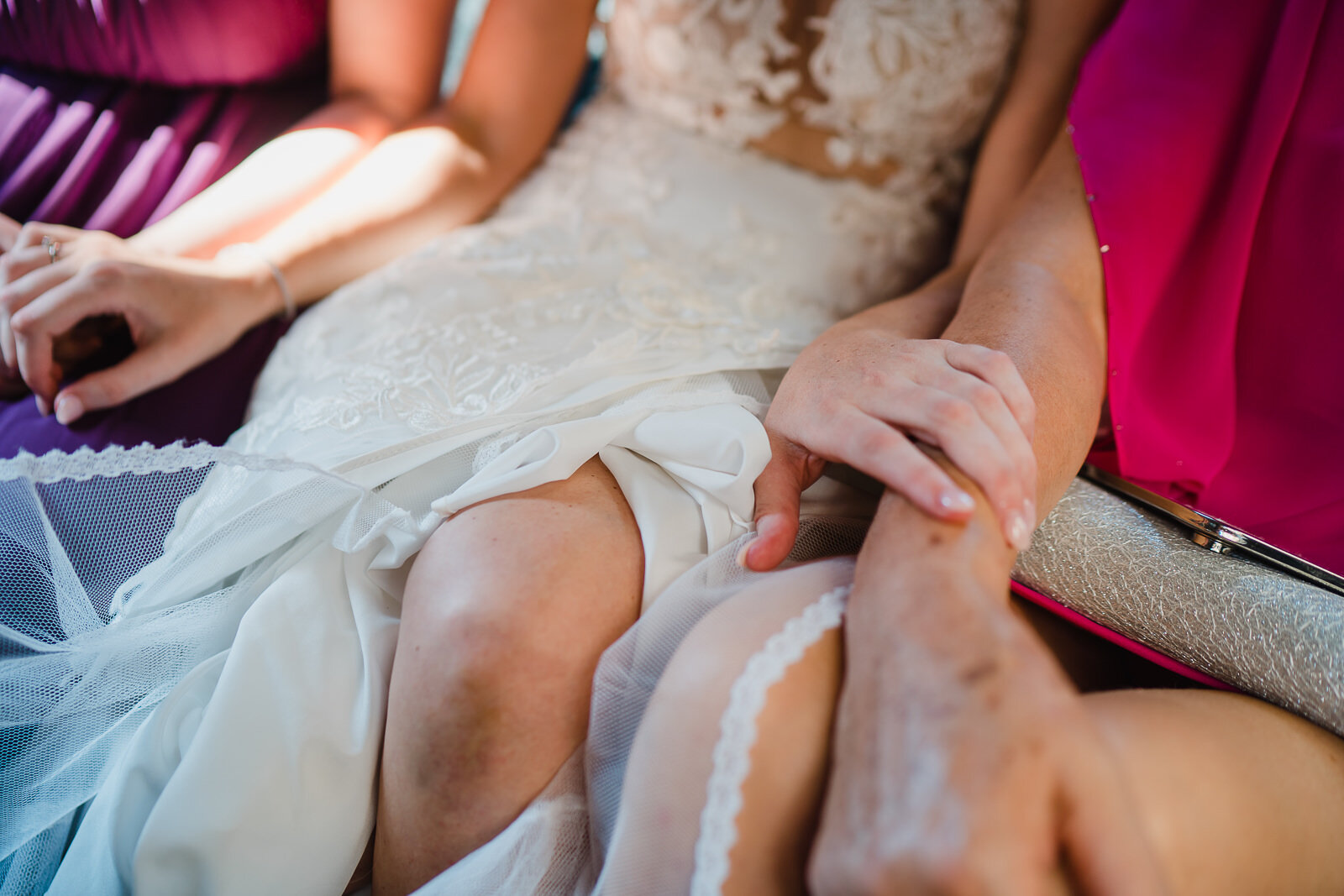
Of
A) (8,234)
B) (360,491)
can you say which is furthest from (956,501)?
(8,234)

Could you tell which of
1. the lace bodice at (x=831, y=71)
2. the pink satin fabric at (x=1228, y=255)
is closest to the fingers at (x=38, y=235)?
the lace bodice at (x=831, y=71)

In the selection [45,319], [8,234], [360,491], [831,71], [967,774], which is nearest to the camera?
[967,774]

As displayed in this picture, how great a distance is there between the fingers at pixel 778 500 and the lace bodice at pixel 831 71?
0.57 m

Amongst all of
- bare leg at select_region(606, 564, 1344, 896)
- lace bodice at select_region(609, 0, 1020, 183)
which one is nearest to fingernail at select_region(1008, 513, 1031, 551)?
bare leg at select_region(606, 564, 1344, 896)

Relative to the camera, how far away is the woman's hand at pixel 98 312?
0.68 metres

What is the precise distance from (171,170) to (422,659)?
87 centimetres

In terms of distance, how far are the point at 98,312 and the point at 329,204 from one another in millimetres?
289

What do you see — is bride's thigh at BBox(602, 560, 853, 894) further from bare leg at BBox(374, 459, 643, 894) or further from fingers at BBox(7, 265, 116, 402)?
fingers at BBox(7, 265, 116, 402)

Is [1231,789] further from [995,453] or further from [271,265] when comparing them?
[271,265]

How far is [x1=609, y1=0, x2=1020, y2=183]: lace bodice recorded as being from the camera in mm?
915

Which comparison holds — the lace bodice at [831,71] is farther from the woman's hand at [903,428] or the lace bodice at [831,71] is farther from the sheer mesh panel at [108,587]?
the sheer mesh panel at [108,587]

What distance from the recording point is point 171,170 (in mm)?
997

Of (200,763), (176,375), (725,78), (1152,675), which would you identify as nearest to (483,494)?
(200,763)

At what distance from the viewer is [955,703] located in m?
0.38
